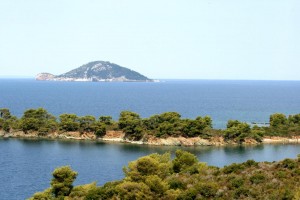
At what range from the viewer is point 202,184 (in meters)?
30.5

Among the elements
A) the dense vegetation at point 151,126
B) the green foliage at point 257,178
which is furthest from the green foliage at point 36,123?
the green foliage at point 257,178

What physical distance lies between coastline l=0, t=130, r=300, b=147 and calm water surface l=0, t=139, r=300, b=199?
3.15 metres

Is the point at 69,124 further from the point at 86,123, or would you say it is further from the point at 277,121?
the point at 277,121

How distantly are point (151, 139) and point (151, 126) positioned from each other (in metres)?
4.15

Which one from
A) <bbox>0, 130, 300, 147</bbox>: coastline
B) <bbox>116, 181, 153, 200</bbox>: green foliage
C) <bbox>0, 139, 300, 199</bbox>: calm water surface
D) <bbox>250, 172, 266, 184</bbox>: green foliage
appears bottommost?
<bbox>0, 139, 300, 199</bbox>: calm water surface

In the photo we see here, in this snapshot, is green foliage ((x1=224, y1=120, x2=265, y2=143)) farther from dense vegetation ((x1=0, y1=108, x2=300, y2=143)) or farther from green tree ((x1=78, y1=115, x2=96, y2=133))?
green tree ((x1=78, y1=115, x2=96, y2=133))

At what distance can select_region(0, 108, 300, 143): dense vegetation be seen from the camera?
3233 inches

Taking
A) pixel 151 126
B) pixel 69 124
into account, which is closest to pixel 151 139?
pixel 151 126

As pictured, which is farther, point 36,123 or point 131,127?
point 36,123

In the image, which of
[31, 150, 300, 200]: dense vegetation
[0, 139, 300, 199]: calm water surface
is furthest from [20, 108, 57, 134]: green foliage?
[31, 150, 300, 200]: dense vegetation

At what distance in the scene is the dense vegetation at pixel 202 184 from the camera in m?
29.4

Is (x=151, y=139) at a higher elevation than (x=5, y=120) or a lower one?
lower

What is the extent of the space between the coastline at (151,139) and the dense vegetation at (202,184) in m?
41.0

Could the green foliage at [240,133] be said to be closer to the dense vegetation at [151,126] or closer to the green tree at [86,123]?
the dense vegetation at [151,126]
